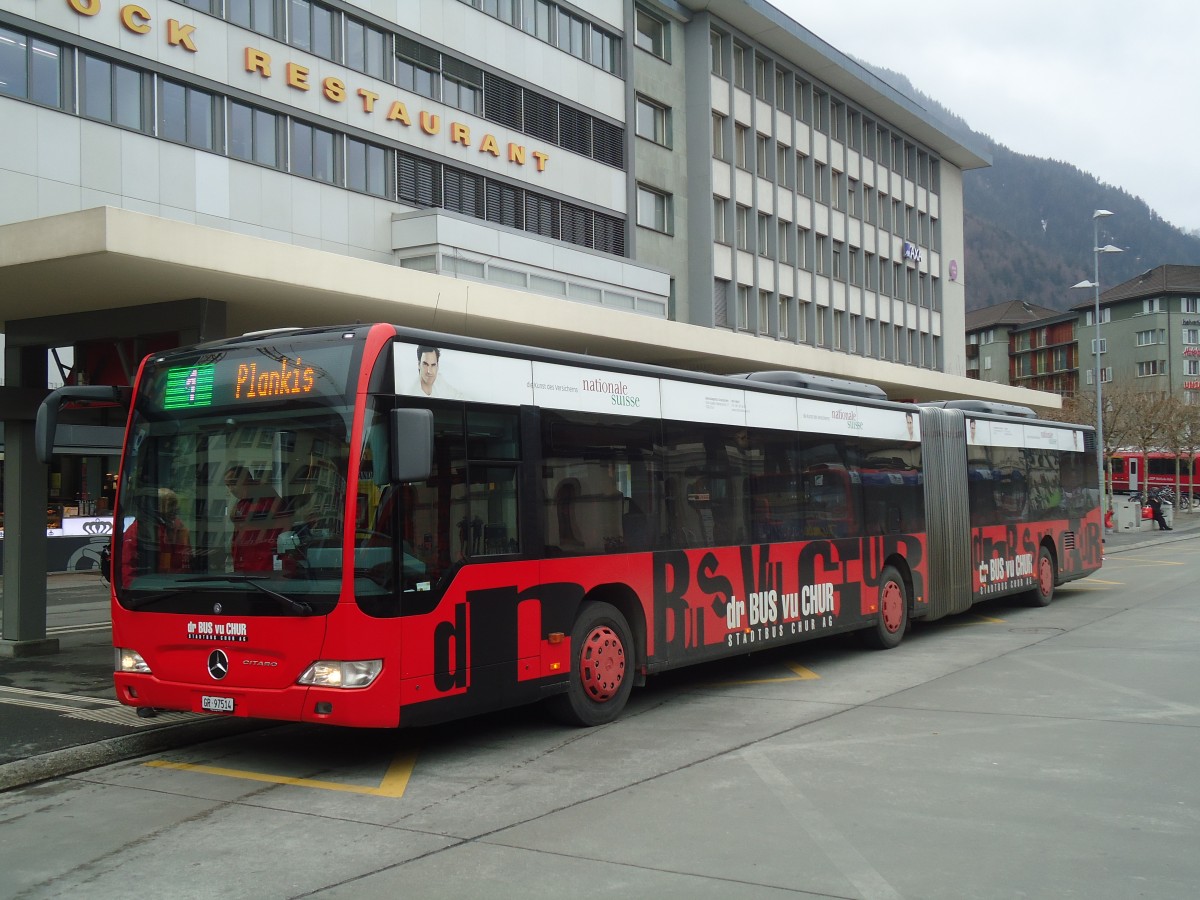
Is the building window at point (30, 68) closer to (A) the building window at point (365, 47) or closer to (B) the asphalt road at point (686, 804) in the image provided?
(A) the building window at point (365, 47)

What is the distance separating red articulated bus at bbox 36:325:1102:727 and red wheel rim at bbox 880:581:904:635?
2865 millimetres

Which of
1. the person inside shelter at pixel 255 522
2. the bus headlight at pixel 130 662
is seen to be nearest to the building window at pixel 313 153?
the bus headlight at pixel 130 662

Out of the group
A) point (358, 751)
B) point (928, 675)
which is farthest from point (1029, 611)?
point (358, 751)

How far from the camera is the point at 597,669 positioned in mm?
9617

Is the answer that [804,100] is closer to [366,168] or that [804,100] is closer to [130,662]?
[366,168]

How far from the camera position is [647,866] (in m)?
5.77

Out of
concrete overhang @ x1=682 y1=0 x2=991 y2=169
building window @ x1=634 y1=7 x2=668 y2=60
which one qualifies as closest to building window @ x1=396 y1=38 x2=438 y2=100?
building window @ x1=634 y1=7 x2=668 y2=60

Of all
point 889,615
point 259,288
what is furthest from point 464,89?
point 889,615

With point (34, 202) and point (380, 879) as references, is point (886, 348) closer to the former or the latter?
point (34, 202)

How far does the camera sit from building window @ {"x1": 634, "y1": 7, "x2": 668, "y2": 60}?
135ft

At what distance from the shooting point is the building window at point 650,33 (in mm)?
41250

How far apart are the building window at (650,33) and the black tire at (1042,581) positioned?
27061 mm

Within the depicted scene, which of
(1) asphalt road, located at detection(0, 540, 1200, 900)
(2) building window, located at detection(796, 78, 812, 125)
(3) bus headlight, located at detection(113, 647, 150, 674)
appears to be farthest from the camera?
(2) building window, located at detection(796, 78, 812, 125)

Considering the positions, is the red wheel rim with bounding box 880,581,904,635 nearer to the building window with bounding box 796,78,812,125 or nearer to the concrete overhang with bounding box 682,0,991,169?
the concrete overhang with bounding box 682,0,991,169
